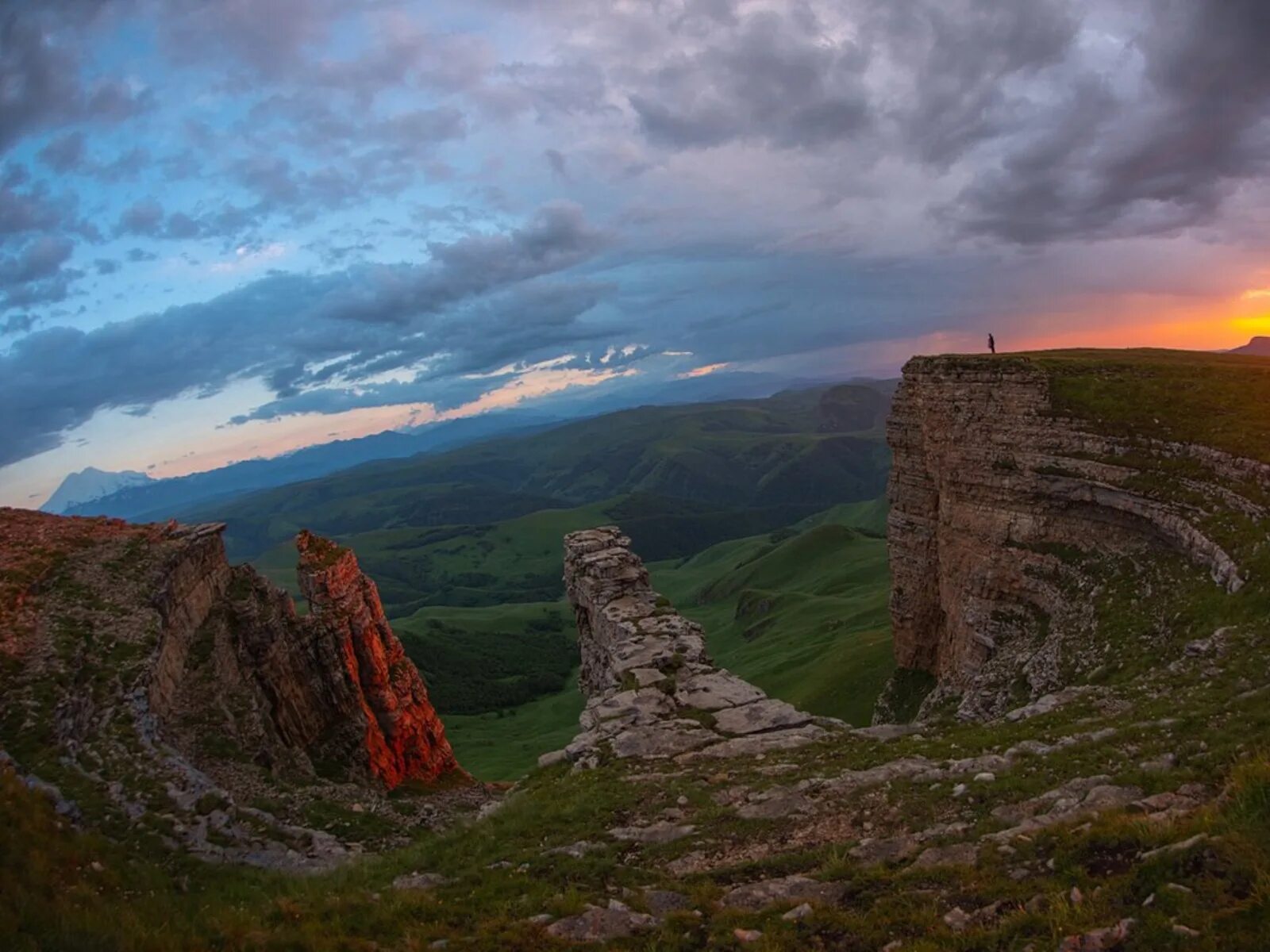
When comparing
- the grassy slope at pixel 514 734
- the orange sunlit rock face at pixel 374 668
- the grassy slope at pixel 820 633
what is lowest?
the grassy slope at pixel 514 734

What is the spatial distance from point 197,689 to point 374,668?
76.9 ft

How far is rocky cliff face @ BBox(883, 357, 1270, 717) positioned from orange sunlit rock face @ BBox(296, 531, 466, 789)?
37.8 meters

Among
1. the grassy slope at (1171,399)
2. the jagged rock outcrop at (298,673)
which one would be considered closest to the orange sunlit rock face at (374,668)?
the jagged rock outcrop at (298,673)

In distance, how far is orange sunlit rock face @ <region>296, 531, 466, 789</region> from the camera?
51.2 meters

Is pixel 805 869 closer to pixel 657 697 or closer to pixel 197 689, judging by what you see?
pixel 657 697

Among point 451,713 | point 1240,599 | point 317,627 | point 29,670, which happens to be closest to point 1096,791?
point 1240,599

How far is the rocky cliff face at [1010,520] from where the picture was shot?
32781 mm

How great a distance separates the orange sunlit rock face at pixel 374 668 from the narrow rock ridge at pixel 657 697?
21.6m

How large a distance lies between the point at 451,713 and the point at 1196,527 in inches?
5685

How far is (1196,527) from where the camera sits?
Result: 104 feet

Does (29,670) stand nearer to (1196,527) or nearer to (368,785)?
(368,785)

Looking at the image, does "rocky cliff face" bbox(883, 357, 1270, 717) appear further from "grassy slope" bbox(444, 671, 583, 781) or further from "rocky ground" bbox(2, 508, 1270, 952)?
"grassy slope" bbox(444, 671, 583, 781)

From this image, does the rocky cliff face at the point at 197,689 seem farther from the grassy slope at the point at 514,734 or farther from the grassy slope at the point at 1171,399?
the grassy slope at the point at 514,734

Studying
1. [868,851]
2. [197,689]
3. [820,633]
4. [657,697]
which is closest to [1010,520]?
[657,697]
